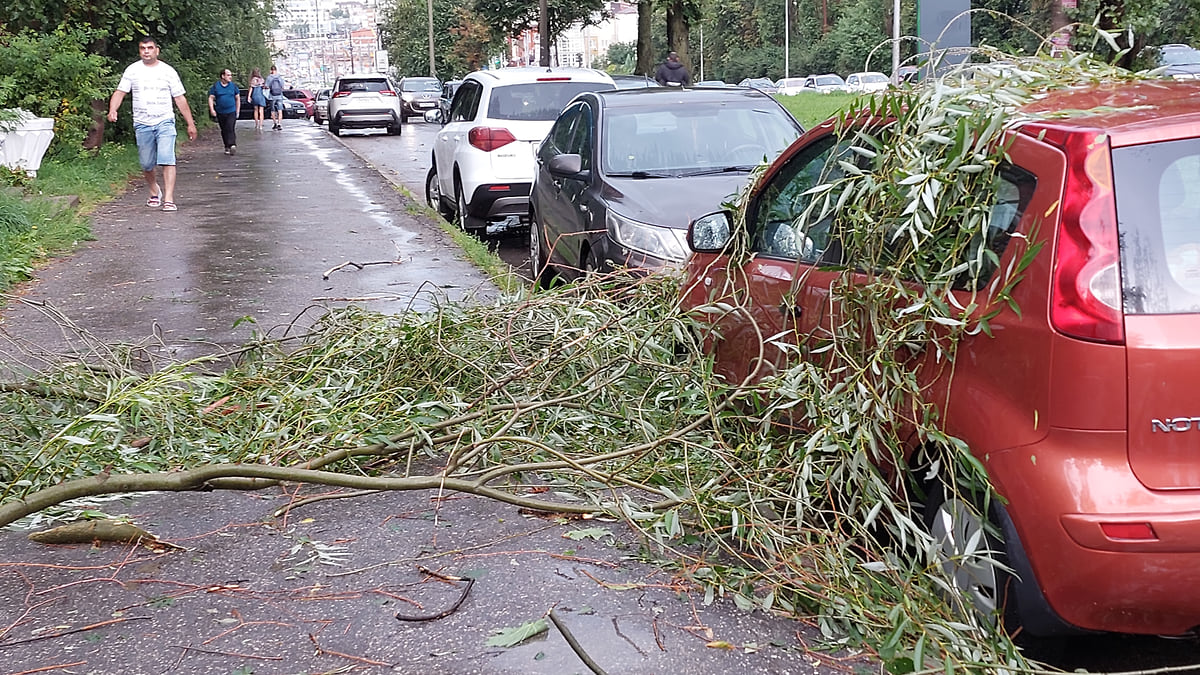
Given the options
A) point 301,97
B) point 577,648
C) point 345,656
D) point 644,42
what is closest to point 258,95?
point 644,42

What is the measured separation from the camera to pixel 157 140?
13.4 meters

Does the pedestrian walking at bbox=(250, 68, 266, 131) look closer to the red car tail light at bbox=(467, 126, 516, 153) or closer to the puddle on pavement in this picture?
the puddle on pavement

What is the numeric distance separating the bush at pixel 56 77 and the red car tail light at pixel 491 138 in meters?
8.20

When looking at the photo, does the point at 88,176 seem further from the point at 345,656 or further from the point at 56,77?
the point at 345,656

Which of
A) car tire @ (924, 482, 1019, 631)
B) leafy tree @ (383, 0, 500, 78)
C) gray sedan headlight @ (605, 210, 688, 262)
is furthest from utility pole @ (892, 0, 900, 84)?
leafy tree @ (383, 0, 500, 78)

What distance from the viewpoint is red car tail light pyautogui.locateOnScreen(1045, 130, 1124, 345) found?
9.90 feet

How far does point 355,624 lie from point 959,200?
2.18 m

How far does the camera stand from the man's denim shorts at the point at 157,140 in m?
13.3

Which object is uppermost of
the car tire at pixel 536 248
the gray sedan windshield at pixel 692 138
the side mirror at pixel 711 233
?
the gray sedan windshield at pixel 692 138

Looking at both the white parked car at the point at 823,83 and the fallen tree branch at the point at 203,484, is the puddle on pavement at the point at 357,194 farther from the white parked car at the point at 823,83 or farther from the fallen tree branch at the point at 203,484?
the white parked car at the point at 823,83

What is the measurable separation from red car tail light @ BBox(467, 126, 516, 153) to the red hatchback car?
8.74 meters

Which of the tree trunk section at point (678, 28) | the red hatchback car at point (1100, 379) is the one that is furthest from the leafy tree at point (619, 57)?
the red hatchback car at point (1100, 379)

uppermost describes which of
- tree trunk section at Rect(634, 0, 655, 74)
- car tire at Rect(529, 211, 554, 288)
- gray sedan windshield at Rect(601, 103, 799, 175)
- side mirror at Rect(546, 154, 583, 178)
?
tree trunk section at Rect(634, 0, 655, 74)

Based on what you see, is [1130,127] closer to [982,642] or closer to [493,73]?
[982,642]
